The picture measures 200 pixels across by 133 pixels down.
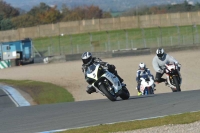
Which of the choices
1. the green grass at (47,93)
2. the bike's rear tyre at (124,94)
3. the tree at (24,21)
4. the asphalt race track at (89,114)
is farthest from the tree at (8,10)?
the asphalt race track at (89,114)

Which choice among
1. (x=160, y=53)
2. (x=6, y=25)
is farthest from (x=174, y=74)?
(x=6, y=25)

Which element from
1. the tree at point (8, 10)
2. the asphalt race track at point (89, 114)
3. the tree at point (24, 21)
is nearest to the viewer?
the asphalt race track at point (89, 114)

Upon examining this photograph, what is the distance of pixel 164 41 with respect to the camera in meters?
61.4

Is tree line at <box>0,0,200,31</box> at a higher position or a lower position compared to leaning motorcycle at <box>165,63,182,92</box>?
higher

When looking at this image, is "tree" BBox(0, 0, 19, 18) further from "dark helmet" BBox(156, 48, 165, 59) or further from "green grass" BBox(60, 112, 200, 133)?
"green grass" BBox(60, 112, 200, 133)

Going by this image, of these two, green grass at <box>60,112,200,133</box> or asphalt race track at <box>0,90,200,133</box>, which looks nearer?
green grass at <box>60,112,200,133</box>

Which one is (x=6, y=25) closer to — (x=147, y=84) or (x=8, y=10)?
(x=8, y=10)

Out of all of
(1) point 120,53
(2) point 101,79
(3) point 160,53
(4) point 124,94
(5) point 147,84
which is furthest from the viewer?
(1) point 120,53

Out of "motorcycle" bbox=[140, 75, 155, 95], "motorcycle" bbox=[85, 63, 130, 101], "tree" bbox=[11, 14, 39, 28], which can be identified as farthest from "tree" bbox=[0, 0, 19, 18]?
"motorcycle" bbox=[85, 63, 130, 101]

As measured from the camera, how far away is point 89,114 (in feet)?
41.3

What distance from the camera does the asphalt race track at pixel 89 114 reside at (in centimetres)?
1116

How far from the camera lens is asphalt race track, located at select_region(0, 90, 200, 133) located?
11164 millimetres

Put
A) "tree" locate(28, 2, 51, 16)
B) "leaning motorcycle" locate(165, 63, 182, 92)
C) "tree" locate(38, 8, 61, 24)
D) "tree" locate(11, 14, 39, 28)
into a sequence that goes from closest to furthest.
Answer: "leaning motorcycle" locate(165, 63, 182, 92) → "tree" locate(11, 14, 39, 28) → "tree" locate(38, 8, 61, 24) → "tree" locate(28, 2, 51, 16)

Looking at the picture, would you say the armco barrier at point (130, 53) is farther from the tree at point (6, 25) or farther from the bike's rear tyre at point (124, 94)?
the tree at point (6, 25)
